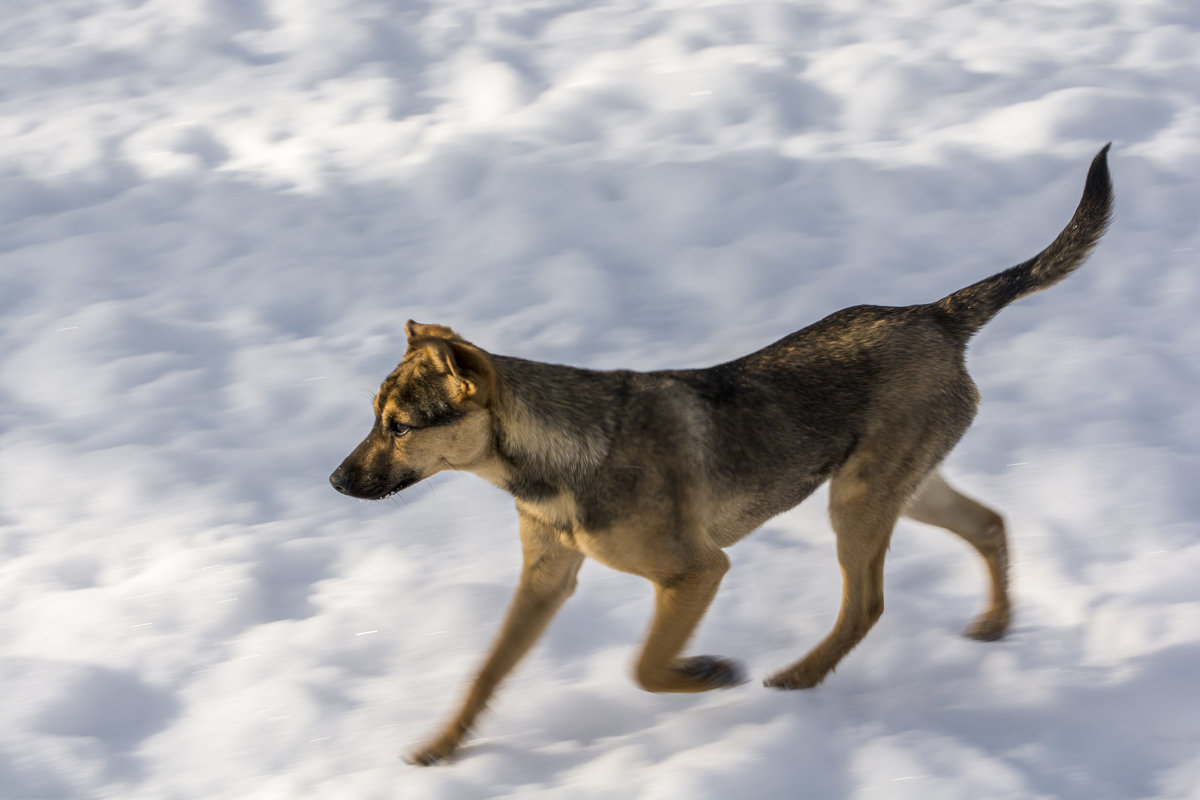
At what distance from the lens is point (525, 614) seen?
4500 mm

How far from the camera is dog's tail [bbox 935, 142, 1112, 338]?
15.9 feet

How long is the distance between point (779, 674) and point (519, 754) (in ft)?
3.44

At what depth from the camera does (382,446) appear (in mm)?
4074

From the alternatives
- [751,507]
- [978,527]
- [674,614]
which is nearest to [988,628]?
[978,527]


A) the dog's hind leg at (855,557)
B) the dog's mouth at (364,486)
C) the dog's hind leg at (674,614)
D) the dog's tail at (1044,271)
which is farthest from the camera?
the dog's tail at (1044,271)

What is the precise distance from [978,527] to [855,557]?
2.40 ft

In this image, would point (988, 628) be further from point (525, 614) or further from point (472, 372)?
point (472, 372)

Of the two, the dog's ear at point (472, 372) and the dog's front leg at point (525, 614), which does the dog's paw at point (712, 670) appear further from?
the dog's ear at point (472, 372)

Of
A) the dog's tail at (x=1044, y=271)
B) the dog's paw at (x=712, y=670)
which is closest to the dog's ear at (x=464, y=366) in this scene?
the dog's paw at (x=712, y=670)

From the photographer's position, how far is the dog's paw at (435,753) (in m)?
4.34

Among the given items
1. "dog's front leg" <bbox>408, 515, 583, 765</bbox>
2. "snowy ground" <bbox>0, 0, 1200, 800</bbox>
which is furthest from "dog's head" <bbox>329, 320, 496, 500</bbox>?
"snowy ground" <bbox>0, 0, 1200, 800</bbox>

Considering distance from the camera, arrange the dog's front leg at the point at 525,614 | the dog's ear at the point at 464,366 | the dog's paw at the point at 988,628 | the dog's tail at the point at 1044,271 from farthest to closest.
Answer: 1. the dog's paw at the point at 988,628
2. the dog's tail at the point at 1044,271
3. the dog's front leg at the point at 525,614
4. the dog's ear at the point at 464,366

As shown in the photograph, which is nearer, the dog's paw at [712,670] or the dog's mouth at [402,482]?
the dog's mouth at [402,482]

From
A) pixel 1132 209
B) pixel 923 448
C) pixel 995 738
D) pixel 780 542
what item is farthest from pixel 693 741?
pixel 1132 209
